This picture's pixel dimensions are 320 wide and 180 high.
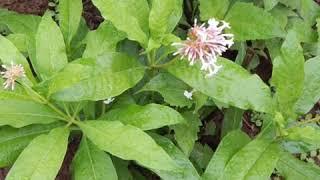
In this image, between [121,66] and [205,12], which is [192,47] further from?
[205,12]

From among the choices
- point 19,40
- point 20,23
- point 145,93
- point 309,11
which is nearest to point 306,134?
point 145,93

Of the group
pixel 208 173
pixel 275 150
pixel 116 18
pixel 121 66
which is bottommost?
pixel 208 173

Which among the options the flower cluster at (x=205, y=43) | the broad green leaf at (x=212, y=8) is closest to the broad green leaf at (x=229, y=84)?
the flower cluster at (x=205, y=43)

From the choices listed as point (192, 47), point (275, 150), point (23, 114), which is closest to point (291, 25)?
point (275, 150)

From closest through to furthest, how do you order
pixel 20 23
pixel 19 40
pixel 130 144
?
pixel 130 144
pixel 19 40
pixel 20 23

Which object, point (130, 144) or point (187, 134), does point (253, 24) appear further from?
point (130, 144)

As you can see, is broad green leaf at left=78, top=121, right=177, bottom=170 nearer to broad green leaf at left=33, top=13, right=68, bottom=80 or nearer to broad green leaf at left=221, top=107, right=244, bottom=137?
broad green leaf at left=33, top=13, right=68, bottom=80

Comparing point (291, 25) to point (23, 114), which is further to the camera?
point (291, 25)
